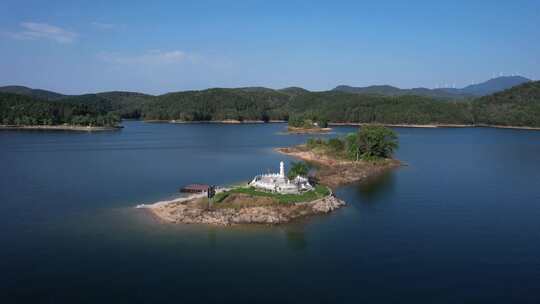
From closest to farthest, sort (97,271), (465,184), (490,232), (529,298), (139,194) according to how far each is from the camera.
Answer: (529,298), (97,271), (490,232), (139,194), (465,184)

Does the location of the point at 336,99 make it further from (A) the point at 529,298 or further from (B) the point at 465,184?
(A) the point at 529,298

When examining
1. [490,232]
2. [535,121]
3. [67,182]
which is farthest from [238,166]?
[535,121]

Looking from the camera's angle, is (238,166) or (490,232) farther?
(238,166)

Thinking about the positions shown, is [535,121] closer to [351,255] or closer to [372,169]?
[372,169]

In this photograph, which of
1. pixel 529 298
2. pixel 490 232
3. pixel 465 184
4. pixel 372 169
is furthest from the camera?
pixel 372 169

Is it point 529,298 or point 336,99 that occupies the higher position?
point 336,99

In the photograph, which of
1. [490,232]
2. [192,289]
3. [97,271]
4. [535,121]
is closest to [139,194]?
[97,271]

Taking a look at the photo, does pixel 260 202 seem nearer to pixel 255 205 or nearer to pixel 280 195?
pixel 255 205

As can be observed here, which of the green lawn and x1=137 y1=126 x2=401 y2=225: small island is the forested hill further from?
the green lawn
